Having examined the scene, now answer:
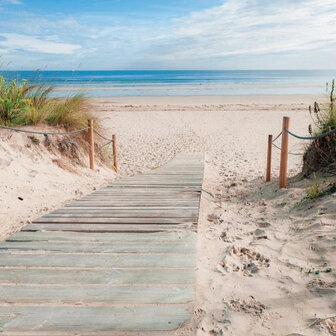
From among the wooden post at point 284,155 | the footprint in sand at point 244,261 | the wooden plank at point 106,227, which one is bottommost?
the footprint in sand at point 244,261

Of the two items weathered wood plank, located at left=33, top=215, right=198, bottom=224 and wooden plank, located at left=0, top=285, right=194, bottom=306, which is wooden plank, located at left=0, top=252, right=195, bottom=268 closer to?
wooden plank, located at left=0, top=285, right=194, bottom=306

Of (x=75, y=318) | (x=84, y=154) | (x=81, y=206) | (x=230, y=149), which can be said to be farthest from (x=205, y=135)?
(x=75, y=318)

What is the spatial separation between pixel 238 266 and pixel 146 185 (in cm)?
283

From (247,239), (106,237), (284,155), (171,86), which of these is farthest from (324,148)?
(171,86)

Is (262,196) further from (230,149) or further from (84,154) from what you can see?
(230,149)

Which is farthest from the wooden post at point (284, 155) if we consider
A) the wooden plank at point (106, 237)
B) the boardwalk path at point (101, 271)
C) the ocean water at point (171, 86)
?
the wooden plank at point (106, 237)

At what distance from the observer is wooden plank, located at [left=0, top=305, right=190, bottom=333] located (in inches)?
82.7

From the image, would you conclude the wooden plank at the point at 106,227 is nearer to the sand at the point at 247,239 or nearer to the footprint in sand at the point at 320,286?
the sand at the point at 247,239

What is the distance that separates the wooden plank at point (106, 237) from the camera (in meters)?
3.30

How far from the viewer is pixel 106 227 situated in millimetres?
3623

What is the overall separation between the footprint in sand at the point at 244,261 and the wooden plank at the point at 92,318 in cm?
81

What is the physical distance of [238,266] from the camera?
305 cm

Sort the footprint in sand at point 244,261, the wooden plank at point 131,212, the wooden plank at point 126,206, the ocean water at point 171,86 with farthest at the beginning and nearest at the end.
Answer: the ocean water at point 171,86, the wooden plank at point 126,206, the wooden plank at point 131,212, the footprint in sand at point 244,261

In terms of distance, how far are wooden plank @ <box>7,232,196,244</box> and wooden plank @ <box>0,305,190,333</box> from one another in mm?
1021
